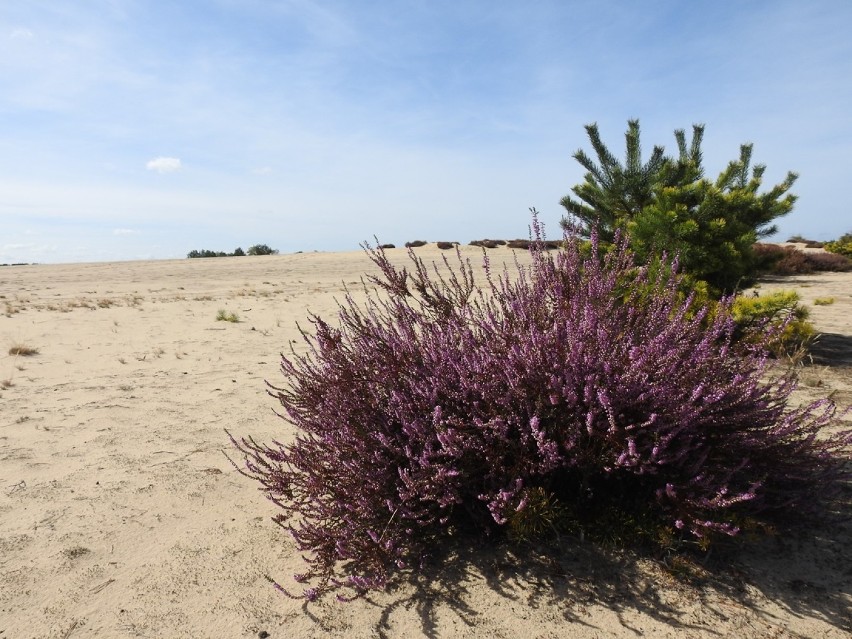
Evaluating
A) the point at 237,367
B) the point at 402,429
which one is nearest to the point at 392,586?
the point at 402,429

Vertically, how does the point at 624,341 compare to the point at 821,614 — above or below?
above

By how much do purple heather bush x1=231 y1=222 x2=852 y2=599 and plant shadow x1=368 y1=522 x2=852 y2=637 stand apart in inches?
5.0

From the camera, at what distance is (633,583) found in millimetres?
2426

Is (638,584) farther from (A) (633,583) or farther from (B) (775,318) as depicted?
(B) (775,318)

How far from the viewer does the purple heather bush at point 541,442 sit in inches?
95.7

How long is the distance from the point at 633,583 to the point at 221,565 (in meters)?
1.94

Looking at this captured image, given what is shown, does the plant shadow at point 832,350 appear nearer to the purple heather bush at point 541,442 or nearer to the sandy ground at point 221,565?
the sandy ground at point 221,565

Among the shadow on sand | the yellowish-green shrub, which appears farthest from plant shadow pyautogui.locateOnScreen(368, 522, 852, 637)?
the yellowish-green shrub

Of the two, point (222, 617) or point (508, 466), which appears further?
point (508, 466)

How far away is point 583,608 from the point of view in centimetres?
231

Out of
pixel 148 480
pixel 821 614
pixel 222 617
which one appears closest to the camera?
pixel 821 614

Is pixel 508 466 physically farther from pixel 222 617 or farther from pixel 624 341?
pixel 222 617

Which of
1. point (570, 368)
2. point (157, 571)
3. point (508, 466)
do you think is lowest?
point (157, 571)

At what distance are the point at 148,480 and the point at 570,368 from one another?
2.92 m
